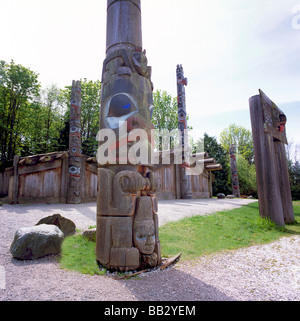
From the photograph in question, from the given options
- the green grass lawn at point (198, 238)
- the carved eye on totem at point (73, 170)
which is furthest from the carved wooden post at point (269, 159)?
the carved eye on totem at point (73, 170)

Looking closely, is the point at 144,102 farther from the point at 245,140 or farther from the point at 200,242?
the point at 245,140

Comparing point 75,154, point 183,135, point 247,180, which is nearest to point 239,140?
point 247,180

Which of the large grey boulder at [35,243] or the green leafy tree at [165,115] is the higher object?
the green leafy tree at [165,115]

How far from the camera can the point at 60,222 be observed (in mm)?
4555

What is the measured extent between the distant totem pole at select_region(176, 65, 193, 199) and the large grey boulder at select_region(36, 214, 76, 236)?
9148 millimetres

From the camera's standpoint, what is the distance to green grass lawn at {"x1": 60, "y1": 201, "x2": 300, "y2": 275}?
338 centimetres

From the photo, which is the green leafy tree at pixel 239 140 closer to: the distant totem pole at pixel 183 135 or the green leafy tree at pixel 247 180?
the green leafy tree at pixel 247 180

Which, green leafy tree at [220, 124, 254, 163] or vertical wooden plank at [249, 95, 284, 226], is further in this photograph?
green leafy tree at [220, 124, 254, 163]

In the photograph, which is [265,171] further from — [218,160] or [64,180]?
[218,160]

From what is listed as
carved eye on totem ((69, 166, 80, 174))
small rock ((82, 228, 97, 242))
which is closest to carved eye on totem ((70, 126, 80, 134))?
carved eye on totem ((69, 166, 80, 174))

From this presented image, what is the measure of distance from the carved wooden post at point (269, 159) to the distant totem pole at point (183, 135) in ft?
20.8

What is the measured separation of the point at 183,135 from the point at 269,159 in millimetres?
7938

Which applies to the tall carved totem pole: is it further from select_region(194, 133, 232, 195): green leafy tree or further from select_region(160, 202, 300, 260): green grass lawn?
select_region(194, 133, 232, 195): green leafy tree

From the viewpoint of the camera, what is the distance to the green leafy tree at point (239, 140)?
105ft
